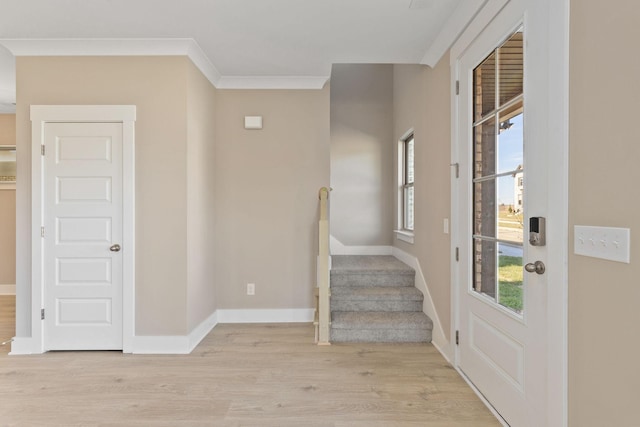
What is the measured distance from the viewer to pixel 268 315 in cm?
394

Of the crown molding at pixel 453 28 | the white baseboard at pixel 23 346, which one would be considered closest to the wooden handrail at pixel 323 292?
the crown molding at pixel 453 28

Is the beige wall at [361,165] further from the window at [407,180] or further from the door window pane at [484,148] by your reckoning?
the door window pane at [484,148]

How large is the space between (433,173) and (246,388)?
2.26 m

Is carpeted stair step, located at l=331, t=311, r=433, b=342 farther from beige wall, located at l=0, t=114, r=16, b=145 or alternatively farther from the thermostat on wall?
beige wall, located at l=0, t=114, r=16, b=145

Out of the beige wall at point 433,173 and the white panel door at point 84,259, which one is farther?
the white panel door at point 84,259

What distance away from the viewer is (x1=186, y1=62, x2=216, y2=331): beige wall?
126 inches

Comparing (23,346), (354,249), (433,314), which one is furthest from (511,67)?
(23,346)

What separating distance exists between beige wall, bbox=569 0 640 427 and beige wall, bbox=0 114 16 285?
20.5ft

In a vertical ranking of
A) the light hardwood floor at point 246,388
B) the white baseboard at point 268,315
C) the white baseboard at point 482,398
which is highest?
the white baseboard at point 268,315

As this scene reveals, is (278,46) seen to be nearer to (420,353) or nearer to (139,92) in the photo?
(139,92)

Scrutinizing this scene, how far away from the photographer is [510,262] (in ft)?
6.55

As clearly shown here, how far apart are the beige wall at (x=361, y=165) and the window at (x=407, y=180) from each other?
382 millimetres

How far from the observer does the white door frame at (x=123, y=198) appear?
3.06 meters

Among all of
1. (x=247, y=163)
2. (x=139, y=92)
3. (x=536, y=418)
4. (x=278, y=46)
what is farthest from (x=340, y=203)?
(x=536, y=418)
